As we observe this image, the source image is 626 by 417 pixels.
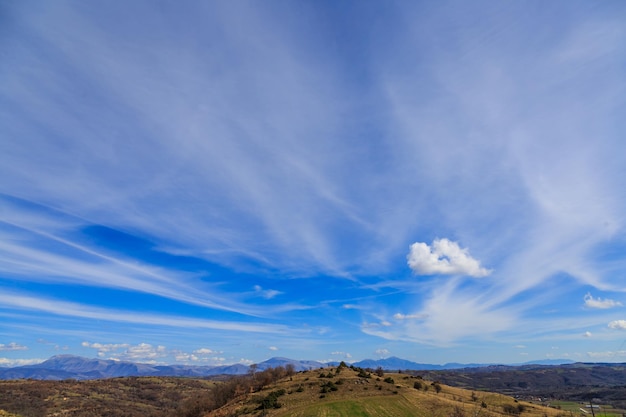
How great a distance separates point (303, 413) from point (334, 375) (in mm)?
42143

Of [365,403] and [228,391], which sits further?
[228,391]

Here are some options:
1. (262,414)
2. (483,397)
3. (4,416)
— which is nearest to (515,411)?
(483,397)

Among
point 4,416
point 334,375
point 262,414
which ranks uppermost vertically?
point 334,375

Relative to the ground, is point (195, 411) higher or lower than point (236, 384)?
lower

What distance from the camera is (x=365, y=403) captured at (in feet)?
277

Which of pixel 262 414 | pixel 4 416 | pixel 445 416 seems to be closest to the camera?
pixel 445 416

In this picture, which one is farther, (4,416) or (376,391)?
(4,416)

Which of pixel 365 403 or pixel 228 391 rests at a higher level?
pixel 365 403

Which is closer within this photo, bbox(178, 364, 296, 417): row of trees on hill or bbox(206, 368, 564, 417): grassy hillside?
bbox(206, 368, 564, 417): grassy hillside

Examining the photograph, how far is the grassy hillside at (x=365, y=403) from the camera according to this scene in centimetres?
7944

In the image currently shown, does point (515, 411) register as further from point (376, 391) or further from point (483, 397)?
point (376, 391)

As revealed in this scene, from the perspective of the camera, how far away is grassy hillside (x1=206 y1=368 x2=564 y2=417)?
261 ft

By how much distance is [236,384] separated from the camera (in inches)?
5650

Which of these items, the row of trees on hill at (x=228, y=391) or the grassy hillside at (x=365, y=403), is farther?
the row of trees on hill at (x=228, y=391)
